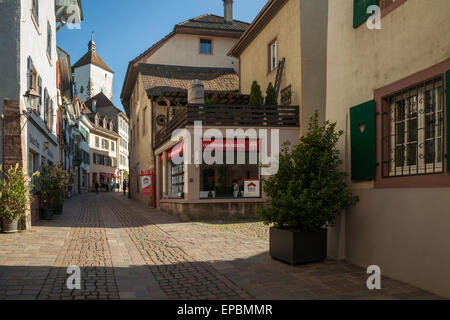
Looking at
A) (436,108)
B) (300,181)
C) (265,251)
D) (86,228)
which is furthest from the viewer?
(86,228)

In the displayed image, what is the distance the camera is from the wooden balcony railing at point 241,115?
13.4 meters

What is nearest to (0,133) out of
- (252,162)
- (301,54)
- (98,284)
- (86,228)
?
(86,228)

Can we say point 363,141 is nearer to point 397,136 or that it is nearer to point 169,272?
point 397,136

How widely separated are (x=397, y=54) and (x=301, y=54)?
829 centimetres

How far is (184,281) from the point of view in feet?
17.5

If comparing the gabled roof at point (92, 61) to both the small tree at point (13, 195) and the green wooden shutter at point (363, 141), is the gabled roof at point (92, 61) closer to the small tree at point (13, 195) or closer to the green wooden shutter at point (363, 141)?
the small tree at point (13, 195)

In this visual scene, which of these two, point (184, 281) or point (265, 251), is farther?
point (265, 251)

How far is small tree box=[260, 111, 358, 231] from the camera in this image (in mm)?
6066

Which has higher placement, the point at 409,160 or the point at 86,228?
the point at 409,160

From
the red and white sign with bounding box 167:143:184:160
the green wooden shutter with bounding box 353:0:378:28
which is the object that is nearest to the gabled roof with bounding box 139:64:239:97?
the red and white sign with bounding box 167:143:184:160

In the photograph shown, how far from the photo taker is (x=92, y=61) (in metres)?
66.8

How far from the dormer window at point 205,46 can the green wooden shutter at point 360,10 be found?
18.2 m

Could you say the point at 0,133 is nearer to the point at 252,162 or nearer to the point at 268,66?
the point at 252,162

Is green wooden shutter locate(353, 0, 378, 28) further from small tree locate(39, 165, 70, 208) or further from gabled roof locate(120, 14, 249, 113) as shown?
gabled roof locate(120, 14, 249, 113)
